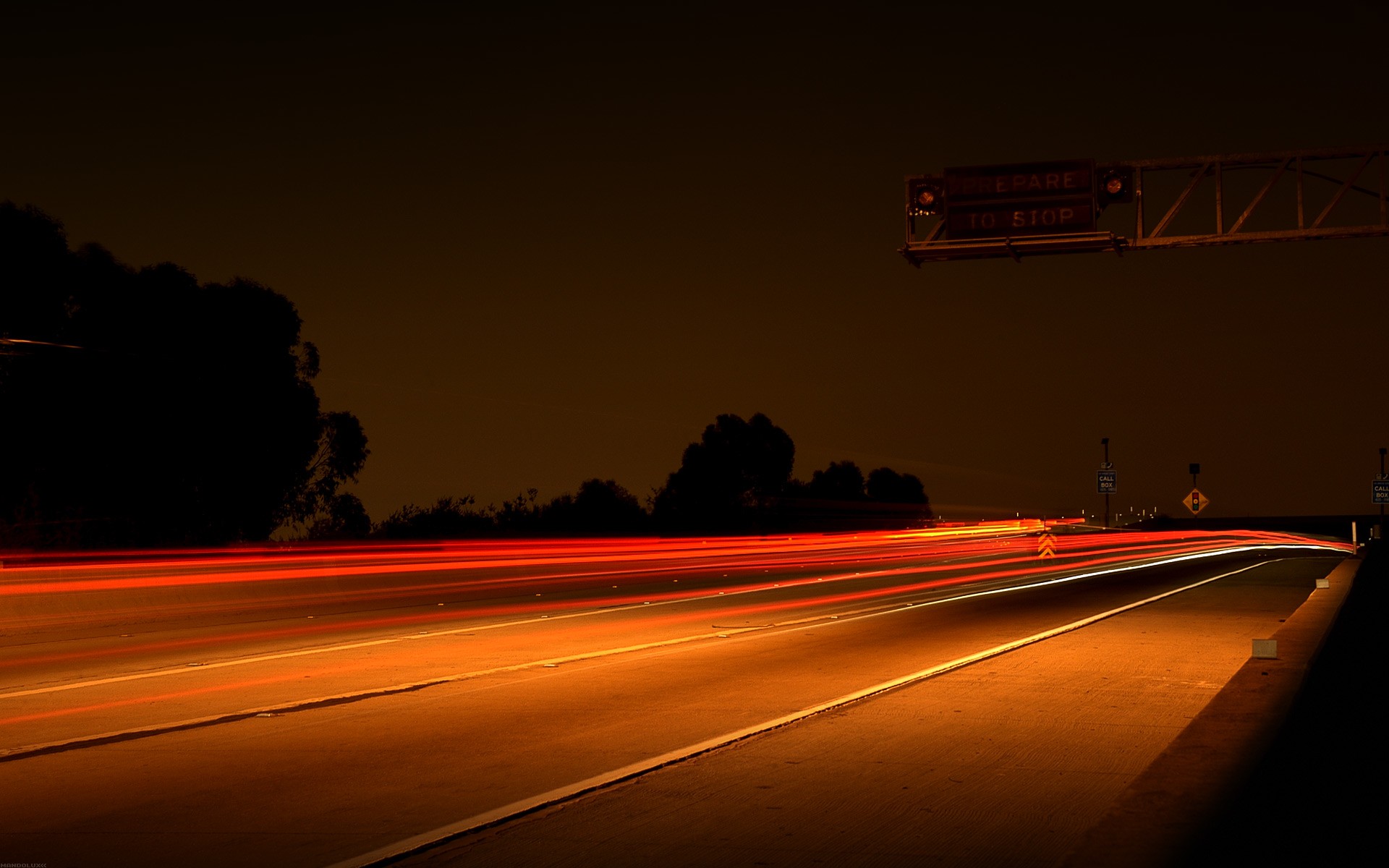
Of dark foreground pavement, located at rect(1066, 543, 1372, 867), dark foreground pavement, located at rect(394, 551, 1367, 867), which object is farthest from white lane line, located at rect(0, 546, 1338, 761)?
dark foreground pavement, located at rect(1066, 543, 1372, 867)

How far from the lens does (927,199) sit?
69.1ft

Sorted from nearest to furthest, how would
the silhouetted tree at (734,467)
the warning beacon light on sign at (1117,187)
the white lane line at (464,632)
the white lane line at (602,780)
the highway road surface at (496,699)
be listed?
the white lane line at (602,780), the highway road surface at (496,699), the white lane line at (464,632), the warning beacon light on sign at (1117,187), the silhouetted tree at (734,467)

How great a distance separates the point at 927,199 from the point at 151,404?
99.7 ft

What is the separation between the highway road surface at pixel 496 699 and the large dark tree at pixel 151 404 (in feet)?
44.4

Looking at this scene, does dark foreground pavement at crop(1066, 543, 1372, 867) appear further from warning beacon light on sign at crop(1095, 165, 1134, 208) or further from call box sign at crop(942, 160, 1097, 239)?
warning beacon light on sign at crop(1095, 165, 1134, 208)

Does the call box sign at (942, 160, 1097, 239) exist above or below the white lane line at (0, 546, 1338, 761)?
above

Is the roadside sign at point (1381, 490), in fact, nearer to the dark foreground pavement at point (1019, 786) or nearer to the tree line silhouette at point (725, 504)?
the tree line silhouette at point (725, 504)

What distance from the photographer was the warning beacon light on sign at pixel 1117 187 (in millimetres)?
20281

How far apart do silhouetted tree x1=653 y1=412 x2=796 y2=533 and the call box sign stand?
79.6m

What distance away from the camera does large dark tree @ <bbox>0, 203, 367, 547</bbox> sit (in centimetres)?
3984

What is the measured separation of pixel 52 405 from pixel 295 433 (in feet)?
27.7

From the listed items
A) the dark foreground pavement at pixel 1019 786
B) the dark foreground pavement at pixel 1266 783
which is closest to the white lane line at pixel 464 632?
the dark foreground pavement at pixel 1019 786

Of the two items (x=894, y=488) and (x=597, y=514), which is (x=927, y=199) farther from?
(x=894, y=488)

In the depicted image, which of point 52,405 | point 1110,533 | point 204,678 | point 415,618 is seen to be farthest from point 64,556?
point 1110,533
